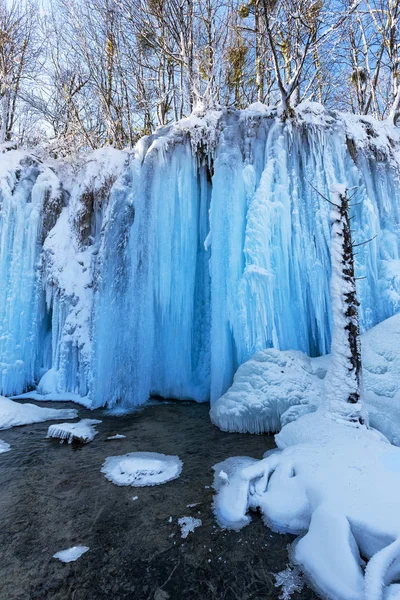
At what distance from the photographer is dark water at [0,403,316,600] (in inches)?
80.0

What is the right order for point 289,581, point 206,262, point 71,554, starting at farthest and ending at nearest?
point 206,262, point 71,554, point 289,581

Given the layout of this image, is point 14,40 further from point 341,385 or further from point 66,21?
point 341,385

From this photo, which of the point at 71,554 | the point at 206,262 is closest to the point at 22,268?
the point at 206,262

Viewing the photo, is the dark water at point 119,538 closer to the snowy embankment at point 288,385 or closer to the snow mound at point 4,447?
the snow mound at point 4,447

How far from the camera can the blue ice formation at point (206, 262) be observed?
6.07 meters

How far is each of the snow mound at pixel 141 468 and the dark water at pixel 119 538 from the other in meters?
0.11

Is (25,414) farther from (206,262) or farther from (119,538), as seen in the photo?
(206,262)

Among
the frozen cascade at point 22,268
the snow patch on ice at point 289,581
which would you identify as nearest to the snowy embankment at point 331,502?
the snow patch on ice at point 289,581

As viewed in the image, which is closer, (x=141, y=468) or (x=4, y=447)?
(x=141, y=468)

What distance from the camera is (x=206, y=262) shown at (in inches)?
298

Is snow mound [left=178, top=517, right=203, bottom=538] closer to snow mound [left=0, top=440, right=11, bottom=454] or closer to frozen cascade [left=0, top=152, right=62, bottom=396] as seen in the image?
snow mound [left=0, top=440, right=11, bottom=454]

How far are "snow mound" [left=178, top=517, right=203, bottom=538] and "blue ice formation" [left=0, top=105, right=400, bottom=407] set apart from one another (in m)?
3.10

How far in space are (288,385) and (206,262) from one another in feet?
11.8

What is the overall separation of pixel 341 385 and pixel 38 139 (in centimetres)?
1412
